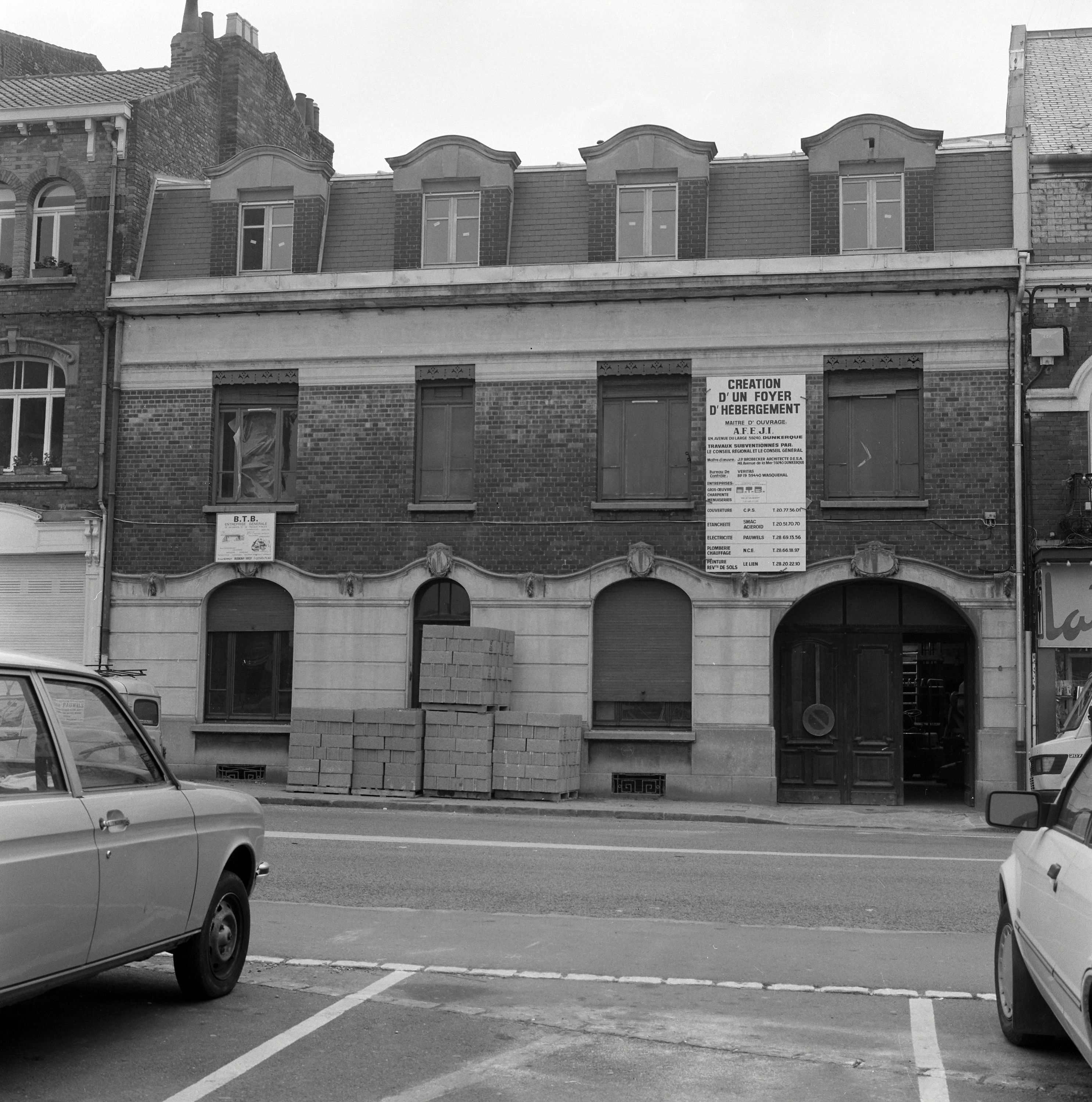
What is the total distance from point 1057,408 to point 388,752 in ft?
35.1

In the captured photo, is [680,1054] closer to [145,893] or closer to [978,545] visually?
[145,893]

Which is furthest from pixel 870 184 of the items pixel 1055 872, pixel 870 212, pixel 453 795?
pixel 1055 872

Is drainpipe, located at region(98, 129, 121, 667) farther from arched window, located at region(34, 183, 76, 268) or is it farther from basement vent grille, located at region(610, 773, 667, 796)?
basement vent grille, located at region(610, 773, 667, 796)

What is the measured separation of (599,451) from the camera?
22188 millimetres

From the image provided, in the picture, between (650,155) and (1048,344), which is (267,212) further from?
(1048,344)

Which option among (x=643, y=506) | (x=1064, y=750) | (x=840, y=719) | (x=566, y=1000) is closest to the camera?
(x=566, y=1000)

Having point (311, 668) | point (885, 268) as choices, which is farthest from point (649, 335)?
point (311, 668)

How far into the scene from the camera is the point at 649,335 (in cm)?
2205

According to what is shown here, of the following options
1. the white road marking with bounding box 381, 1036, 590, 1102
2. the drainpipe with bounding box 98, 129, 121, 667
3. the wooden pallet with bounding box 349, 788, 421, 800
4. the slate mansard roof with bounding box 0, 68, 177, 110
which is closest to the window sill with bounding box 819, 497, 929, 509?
the wooden pallet with bounding box 349, 788, 421, 800

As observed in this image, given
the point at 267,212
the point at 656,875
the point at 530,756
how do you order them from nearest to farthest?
the point at 656,875 → the point at 530,756 → the point at 267,212

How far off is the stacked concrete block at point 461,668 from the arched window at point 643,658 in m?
1.79

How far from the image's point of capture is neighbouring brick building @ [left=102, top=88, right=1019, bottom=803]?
21.2 m

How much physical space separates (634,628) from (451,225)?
23.0 feet

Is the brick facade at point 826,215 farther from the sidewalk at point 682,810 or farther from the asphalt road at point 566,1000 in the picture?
the asphalt road at point 566,1000
